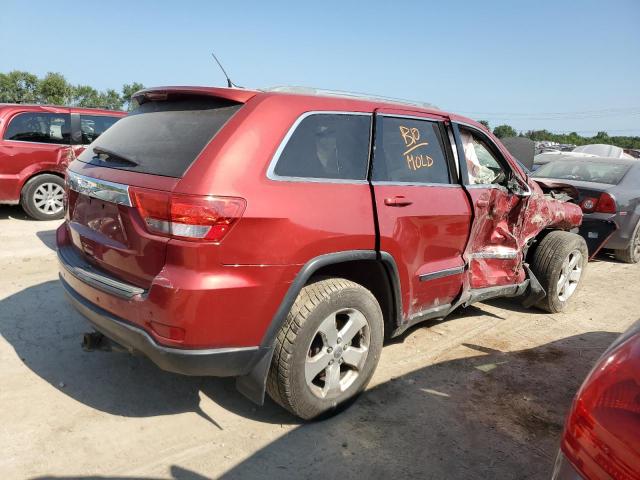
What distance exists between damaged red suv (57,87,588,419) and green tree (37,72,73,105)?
153ft

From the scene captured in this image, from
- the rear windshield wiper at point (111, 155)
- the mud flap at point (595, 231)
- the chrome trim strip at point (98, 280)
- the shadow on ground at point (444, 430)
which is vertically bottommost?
the shadow on ground at point (444, 430)

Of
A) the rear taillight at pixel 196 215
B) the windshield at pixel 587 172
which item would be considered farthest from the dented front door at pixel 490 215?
the windshield at pixel 587 172

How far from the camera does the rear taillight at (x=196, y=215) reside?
2.26 metres

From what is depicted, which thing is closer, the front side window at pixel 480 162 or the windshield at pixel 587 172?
the front side window at pixel 480 162

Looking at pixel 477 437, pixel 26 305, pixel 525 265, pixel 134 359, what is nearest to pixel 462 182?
pixel 525 265

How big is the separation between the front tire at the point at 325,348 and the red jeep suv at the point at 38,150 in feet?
21.0

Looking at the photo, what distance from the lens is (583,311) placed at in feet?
16.8

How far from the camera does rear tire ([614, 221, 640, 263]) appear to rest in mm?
7043

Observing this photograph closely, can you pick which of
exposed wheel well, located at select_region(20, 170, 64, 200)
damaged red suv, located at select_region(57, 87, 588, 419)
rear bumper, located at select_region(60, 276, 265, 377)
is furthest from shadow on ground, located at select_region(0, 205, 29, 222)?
rear bumper, located at select_region(60, 276, 265, 377)

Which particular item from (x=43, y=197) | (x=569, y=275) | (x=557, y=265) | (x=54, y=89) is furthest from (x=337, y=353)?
(x=54, y=89)

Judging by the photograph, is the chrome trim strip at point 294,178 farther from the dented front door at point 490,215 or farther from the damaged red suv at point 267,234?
the dented front door at point 490,215

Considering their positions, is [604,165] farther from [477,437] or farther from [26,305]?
[26,305]

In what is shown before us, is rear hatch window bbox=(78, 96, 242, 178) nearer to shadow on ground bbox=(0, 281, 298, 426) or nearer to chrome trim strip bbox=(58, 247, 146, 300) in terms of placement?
chrome trim strip bbox=(58, 247, 146, 300)

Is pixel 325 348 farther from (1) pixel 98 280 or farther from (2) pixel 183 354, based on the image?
(1) pixel 98 280
